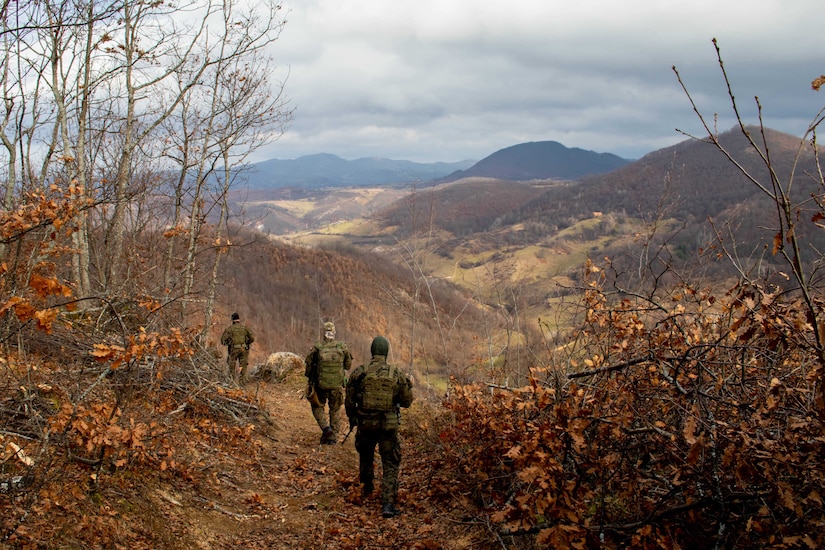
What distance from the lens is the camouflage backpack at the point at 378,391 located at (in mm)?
6578

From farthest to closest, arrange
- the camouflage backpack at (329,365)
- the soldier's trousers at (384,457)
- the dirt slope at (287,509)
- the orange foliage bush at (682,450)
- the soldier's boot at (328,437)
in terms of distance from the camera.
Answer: the soldier's boot at (328,437)
the camouflage backpack at (329,365)
the soldier's trousers at (384,457)
the dirt slope at (287,509)
the orange foliage bush at (682,450)

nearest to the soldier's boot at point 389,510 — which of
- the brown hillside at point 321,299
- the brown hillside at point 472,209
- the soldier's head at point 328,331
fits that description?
the soldier's head at point 328,331

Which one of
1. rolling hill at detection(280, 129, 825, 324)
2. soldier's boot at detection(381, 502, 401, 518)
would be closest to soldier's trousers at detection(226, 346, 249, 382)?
soldier's boot at detection(381, 502, 401, 518)

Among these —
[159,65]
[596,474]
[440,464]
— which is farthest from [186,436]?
[159,65]

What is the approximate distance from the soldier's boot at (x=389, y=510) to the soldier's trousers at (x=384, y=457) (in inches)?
1.7

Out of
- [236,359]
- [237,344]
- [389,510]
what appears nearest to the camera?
[389,510]

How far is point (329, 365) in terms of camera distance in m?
9.34

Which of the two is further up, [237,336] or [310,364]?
[310,364]

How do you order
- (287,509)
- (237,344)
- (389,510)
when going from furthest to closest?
(237,344) → (287,509) → (389,510)

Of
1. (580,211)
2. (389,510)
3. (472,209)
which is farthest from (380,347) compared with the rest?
(472,209)

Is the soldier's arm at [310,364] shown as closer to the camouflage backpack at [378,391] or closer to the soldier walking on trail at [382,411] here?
the soldier walking on trail at [382,411]

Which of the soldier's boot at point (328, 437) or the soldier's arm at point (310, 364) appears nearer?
the soldier's arm at point (310, 364)

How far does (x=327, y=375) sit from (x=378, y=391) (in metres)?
2.95

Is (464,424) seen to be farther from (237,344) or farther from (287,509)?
(237,344)
